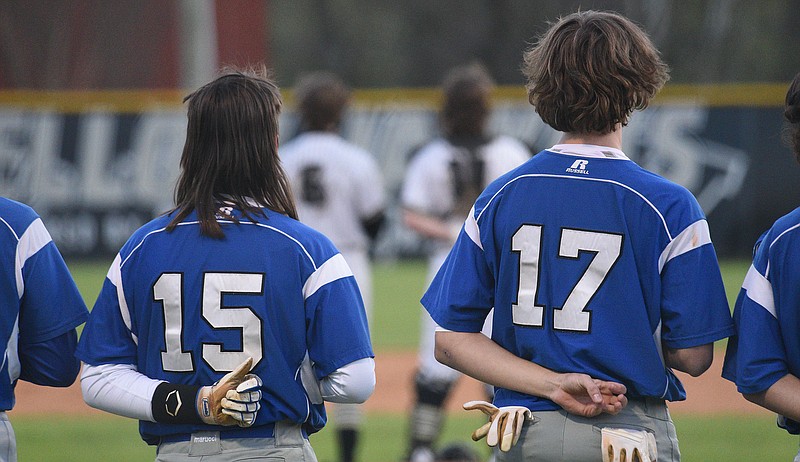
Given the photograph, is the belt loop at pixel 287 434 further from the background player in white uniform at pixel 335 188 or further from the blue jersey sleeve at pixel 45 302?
the background player in white uniform at pixel 335 188

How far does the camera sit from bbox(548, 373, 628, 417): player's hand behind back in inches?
101

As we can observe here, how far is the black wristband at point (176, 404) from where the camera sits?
2.73m

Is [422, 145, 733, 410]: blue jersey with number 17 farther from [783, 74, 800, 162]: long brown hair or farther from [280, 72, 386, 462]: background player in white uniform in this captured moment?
[280, 72, 386, 462]: background player in white uniform

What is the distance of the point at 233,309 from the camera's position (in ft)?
9.02

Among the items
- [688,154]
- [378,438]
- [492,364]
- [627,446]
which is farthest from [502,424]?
[688,154]

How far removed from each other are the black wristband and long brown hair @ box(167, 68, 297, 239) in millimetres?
436

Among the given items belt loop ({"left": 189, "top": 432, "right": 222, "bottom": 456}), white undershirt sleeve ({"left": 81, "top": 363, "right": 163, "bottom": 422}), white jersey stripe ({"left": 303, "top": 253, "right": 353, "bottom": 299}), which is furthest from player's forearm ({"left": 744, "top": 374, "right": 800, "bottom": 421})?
white undershirt sleeve ({"left": 81, "top": 363, "right": 163, "bottom": 422})

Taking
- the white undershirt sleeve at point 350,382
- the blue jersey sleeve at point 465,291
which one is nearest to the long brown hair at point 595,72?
the blue jersey sleeve at point 465,291

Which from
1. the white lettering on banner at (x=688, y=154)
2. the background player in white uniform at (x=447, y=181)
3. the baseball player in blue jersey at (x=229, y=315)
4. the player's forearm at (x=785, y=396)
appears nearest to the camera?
the player's forearm at (x=785, y=396)

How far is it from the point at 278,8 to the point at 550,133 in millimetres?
15874

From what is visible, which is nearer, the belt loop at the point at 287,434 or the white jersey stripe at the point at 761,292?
the white jersey stripe at the point at 761,292

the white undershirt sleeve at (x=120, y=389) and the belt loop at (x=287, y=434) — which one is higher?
the white undershirt sleeve at (x=120, y=389)

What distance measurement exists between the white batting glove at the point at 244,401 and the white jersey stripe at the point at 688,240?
43.9 inches

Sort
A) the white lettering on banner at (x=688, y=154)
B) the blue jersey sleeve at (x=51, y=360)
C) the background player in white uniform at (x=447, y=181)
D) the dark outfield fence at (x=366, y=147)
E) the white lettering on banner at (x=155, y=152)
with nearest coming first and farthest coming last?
the blue jersey sleeve at (x=51, y=360)
the background player in white uniform at (x=447, y=181)
the dark outfield fence at (x=366, y=147)
the white lettering on banner at (x=688, y=154)
the white lettering on banner at (x=155, y=152)
